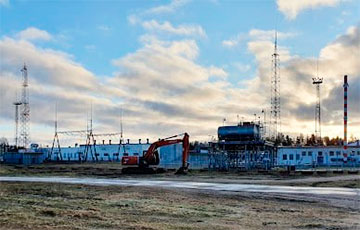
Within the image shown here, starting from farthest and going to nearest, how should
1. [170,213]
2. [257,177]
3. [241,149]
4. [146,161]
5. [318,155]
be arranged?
[318,155]
[241,149]
[146,161]
[257,177]
[170,213]

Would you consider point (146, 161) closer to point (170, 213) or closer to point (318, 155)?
point (170, 213)

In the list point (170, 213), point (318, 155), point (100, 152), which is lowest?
→ point (170, 213)

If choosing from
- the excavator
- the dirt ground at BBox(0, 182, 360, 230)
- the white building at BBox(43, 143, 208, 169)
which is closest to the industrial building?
the excavator

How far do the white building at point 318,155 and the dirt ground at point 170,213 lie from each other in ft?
188

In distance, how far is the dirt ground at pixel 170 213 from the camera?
13.8m

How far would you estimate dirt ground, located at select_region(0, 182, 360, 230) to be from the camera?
13750mm

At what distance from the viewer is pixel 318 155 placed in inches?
3130

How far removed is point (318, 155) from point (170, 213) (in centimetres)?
6665

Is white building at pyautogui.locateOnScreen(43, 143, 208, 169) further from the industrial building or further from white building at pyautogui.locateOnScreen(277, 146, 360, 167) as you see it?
the industrial building

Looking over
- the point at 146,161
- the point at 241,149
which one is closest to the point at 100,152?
the point at 241,149

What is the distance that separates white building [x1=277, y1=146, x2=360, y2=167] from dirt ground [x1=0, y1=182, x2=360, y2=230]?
188 feet

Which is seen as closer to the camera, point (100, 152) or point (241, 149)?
point (241, 149)

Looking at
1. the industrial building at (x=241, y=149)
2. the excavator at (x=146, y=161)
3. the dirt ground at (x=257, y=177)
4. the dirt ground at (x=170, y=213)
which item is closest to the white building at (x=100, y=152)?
the industrial building at (x=241, y=149)

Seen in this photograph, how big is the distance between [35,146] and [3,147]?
849cm
